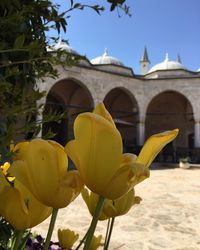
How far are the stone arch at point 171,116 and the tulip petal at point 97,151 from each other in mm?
26261

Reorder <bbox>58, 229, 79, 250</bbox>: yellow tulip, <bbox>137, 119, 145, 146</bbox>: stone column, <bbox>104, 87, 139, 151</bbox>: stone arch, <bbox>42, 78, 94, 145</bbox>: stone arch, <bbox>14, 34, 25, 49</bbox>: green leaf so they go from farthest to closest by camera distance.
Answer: <bbox>104, 87, 139, 151</bbox>: stone arch
<bbox>42, 78, 94, 145</bbox>: stone arch
<bbox>137, 119, 145, 146</bbox>: stone column
<bbox>58, 229, 79, 250</bbox>: yellow tulip
<bbox>14, 34, 25, 49</bbox>: green leaf

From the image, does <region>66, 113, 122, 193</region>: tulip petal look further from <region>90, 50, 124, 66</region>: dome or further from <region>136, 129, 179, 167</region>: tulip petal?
<region>90, 50, 124, 66</region>: dome

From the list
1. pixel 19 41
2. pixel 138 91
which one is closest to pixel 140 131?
pixel 138 91

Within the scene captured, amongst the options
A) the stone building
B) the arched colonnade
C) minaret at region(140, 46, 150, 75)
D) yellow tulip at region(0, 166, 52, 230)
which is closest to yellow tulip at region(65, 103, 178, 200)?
yellow tulip at region(0, 166, 52, 230)

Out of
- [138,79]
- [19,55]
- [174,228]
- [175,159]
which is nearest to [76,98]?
[138,79]

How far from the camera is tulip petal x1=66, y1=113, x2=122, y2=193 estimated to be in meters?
0.53

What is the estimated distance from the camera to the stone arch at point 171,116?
26.3 meters

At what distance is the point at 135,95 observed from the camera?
20.7 m

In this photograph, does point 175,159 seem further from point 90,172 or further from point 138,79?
point 90,172

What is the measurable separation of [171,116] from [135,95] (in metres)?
7.64

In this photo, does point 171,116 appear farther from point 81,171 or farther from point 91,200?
point 81,171

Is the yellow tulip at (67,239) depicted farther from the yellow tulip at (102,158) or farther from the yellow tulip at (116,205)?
the yellow tulip at (102,158)

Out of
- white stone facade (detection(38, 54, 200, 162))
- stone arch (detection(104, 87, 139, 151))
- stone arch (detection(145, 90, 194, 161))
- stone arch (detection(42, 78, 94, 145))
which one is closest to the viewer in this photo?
white stone facade (detection(38, 54, 200, 162))

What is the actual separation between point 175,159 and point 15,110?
19722 millimetres
